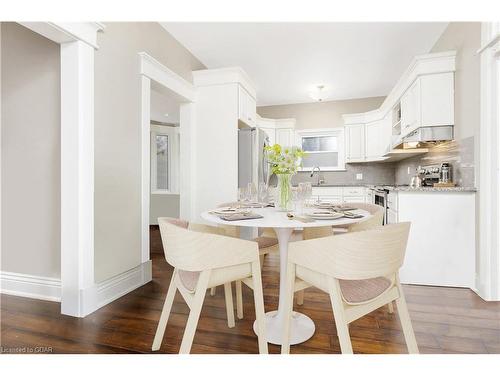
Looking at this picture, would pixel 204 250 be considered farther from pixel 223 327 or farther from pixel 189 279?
pixel 223 327

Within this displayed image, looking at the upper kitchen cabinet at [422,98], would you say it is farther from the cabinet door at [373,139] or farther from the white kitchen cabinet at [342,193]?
the white kitchen cabinet at [342,193]

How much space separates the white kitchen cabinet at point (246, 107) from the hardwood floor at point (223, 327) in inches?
89.5

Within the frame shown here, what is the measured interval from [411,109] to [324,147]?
255 centimetres

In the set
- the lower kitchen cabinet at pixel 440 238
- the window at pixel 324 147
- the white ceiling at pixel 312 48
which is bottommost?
the lower kitchen cabinet at pixel 440 238

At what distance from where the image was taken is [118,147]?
232 centimetres

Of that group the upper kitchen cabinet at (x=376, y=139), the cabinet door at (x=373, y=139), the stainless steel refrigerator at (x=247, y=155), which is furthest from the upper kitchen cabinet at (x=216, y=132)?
the cabinet door at (x=373, y=139)

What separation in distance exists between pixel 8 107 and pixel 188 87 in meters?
1.78

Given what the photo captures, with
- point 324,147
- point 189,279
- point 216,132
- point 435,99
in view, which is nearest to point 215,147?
point 216,132

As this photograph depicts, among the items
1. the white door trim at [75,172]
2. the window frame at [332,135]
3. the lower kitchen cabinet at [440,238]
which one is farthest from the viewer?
the window frame at [332,135]

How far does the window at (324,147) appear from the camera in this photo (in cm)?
570

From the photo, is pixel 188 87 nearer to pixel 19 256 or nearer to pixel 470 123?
pixel 19 256

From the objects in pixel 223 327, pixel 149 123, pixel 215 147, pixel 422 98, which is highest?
pixel 422 98

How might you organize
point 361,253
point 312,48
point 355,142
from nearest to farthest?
point 361,253
point 312,48
point 355,142

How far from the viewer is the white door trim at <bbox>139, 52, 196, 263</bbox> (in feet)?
8.56
